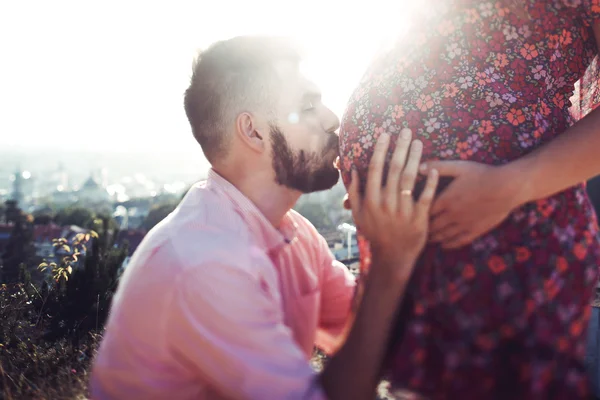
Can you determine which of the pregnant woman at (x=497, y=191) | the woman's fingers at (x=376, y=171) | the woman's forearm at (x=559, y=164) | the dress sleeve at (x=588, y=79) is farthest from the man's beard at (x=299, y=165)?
the dress sleeve at (x=588, y=79)

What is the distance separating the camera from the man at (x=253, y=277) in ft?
3.83

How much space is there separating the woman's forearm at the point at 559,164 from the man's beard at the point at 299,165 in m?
0.85

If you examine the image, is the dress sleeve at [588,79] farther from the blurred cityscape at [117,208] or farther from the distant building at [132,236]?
the distant building at [132,236]

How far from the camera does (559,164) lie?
120cm

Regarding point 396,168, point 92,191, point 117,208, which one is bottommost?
point 92,191

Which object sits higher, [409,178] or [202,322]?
[409,178]

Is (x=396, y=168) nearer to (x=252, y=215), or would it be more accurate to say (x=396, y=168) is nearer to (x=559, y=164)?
(x=559, y=164)

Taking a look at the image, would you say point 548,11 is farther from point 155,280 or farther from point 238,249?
point 155,280

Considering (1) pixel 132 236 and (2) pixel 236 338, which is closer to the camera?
(2) pixel 236 338

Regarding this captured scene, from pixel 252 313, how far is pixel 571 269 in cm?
92

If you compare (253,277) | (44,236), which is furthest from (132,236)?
(253,277)

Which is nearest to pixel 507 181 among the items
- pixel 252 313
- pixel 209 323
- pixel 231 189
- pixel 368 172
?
pixel 368 172

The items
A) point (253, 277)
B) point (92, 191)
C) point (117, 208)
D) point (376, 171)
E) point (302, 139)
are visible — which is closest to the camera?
point (253, 277)

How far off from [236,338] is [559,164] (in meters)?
1.03
